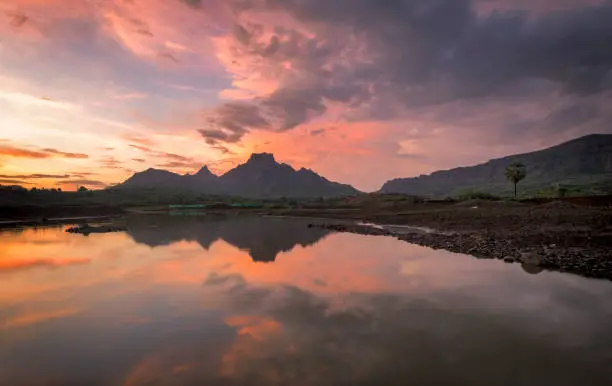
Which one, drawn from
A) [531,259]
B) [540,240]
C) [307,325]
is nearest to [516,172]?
[540,240]

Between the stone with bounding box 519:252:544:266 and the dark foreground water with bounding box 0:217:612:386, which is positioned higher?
the stone with bounding box 519:252:544:266

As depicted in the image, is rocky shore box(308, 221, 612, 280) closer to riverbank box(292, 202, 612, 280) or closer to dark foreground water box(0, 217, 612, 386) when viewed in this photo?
riverbank box(292, 202, 612, 280)

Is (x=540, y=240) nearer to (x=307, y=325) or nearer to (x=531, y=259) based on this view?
(x=531, y=259)

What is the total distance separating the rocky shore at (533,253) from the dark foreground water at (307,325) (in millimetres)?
1512

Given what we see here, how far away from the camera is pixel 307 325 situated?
13.3 meters

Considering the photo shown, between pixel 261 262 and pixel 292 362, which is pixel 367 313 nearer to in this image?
pixel 292 362

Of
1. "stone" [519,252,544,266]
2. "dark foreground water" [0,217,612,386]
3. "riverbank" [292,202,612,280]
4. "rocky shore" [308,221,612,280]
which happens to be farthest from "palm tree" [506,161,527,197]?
"dark foreground water" [0,217,612,386]

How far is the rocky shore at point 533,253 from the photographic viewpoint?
20953 mm

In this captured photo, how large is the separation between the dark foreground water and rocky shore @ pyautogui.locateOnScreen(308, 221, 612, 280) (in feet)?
4.96

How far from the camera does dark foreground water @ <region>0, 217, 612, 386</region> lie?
31.1 feet

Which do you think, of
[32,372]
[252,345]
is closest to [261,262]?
[252,345]

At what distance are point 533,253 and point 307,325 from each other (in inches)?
776

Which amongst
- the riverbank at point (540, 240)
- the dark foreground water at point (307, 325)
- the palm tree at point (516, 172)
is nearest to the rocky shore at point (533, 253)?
the riverbank at point (540, 240)

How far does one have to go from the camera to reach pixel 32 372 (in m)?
9.73
